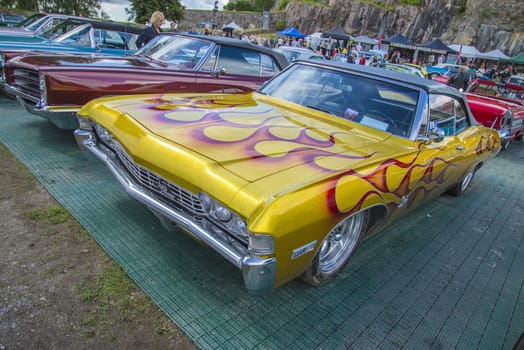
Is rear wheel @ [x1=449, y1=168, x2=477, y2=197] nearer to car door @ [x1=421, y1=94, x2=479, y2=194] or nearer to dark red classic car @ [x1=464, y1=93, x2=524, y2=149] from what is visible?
car door @ [x1=421, y1=94, x2=479, y2=194]

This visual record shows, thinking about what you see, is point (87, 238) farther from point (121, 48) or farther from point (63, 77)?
point (121, 48)

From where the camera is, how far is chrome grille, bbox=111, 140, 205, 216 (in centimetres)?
201

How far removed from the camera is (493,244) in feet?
11.5

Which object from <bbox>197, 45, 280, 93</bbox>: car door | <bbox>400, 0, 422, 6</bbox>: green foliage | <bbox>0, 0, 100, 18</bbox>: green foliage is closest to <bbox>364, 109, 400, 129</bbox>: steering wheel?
<bbox>197, 45, 280, 93</bbox>: car door

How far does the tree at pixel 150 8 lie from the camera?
39000 millimetres

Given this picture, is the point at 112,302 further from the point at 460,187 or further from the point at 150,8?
the point at 150,8

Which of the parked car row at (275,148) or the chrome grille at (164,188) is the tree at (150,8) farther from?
the chrome grille at (164,188)

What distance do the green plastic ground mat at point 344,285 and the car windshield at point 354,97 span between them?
1147mm

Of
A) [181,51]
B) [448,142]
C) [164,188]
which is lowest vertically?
[164,188]

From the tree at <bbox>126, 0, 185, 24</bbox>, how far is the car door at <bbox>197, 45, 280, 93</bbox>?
38383 mm

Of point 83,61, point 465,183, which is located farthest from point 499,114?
point 83,61

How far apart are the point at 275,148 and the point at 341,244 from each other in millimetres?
914

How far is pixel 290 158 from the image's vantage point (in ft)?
6.93

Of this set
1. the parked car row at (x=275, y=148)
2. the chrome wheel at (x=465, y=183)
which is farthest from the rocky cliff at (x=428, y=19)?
the parked car row at (x=275, y=148)
